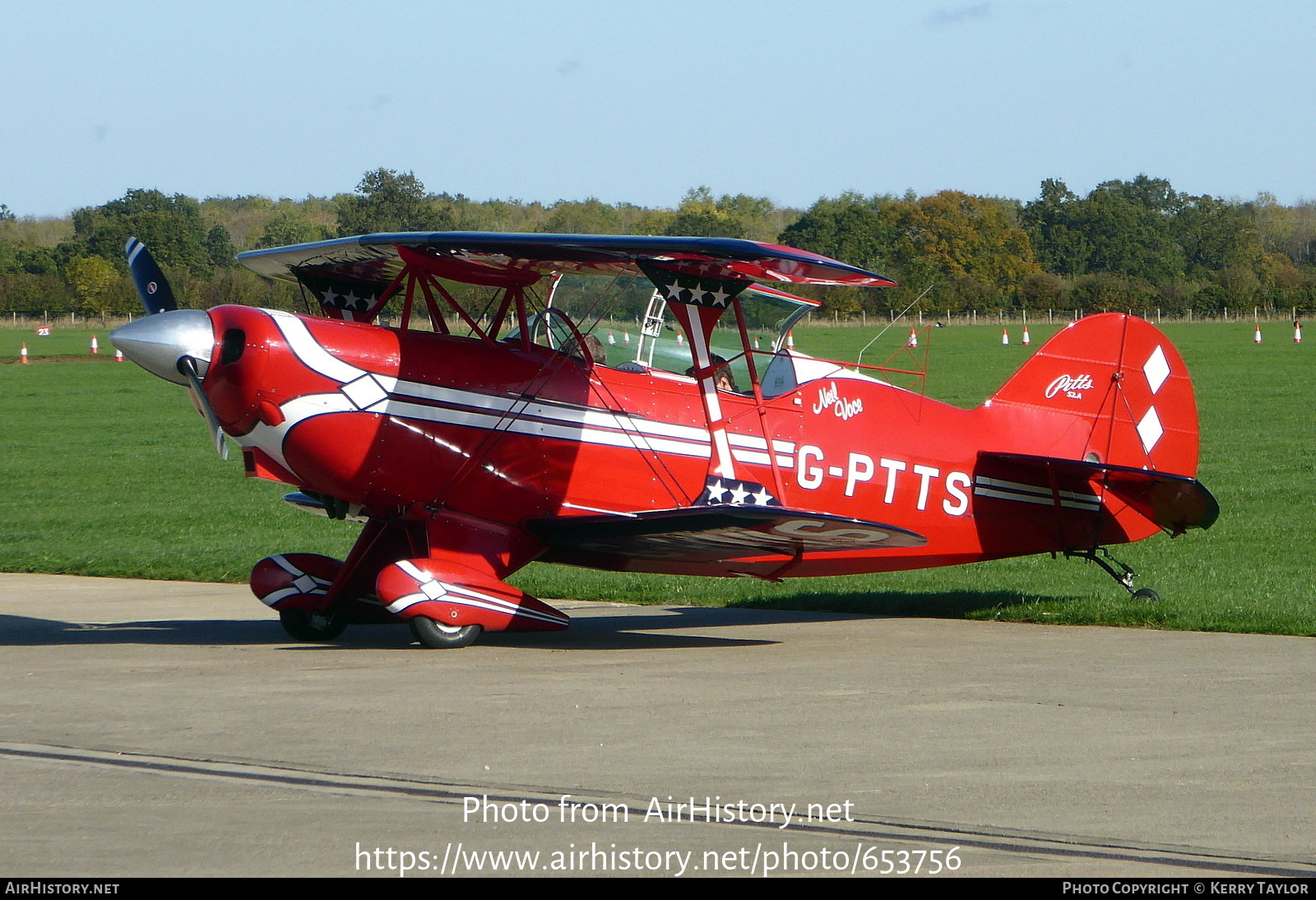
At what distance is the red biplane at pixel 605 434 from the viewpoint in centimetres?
913

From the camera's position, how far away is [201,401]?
29.7 ft

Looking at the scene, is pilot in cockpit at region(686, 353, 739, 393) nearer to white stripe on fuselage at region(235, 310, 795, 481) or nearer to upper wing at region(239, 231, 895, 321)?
white stripe on fuselage at region(235, 310, 795, 481)

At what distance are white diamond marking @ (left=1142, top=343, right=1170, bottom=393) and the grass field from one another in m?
1.75

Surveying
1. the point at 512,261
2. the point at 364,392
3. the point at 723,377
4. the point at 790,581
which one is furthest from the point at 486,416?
the point at 790,581

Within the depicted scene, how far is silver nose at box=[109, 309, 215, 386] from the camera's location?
8805 millimetres

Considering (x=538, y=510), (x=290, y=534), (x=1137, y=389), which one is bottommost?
(x=290, y=534)

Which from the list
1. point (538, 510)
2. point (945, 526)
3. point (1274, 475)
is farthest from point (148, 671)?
point (1274, 475)

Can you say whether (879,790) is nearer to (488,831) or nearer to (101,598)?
(488,831)

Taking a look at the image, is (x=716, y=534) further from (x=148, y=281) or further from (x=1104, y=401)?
(x=148, y=281)

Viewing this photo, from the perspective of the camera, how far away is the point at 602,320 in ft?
34.3

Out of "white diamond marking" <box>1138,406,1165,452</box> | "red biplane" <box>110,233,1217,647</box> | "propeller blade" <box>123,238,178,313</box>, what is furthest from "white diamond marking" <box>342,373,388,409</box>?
"white diamond marking" <box>1138,406,1165,452</box>

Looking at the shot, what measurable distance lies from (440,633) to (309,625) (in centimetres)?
129
